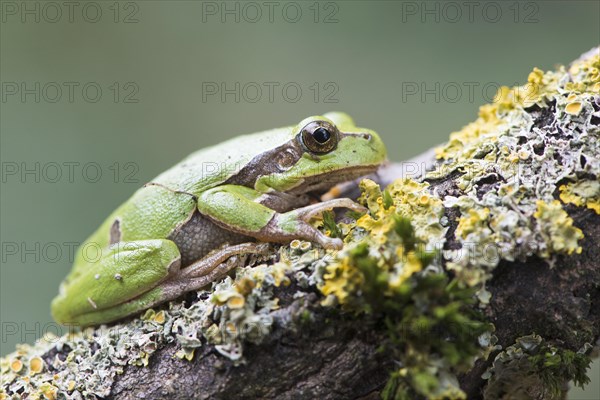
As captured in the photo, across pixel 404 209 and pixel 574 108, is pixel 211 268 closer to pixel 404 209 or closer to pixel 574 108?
pixel 404 209

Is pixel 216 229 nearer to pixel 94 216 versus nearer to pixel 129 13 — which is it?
pixel 94 216

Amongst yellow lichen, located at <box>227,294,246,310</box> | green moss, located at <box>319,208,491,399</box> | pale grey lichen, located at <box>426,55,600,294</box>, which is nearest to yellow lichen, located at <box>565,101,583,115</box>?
pale grey lichen, located at <box>426,55,600,294</box>

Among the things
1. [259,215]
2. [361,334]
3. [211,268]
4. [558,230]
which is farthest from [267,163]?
[558,230]

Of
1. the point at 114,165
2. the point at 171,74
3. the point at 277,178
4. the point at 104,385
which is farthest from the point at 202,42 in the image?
the point at 104,385

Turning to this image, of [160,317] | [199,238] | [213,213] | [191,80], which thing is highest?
[191,80]

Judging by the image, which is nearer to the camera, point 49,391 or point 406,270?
point 406,270

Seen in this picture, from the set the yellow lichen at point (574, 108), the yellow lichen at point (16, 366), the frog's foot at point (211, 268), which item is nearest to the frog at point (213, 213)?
the frog's foot at point (211, 268)

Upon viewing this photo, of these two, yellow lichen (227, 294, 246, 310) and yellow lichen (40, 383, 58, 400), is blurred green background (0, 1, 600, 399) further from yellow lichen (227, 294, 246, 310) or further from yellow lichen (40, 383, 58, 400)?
yellow lichen (227, 294, 246, 310)
